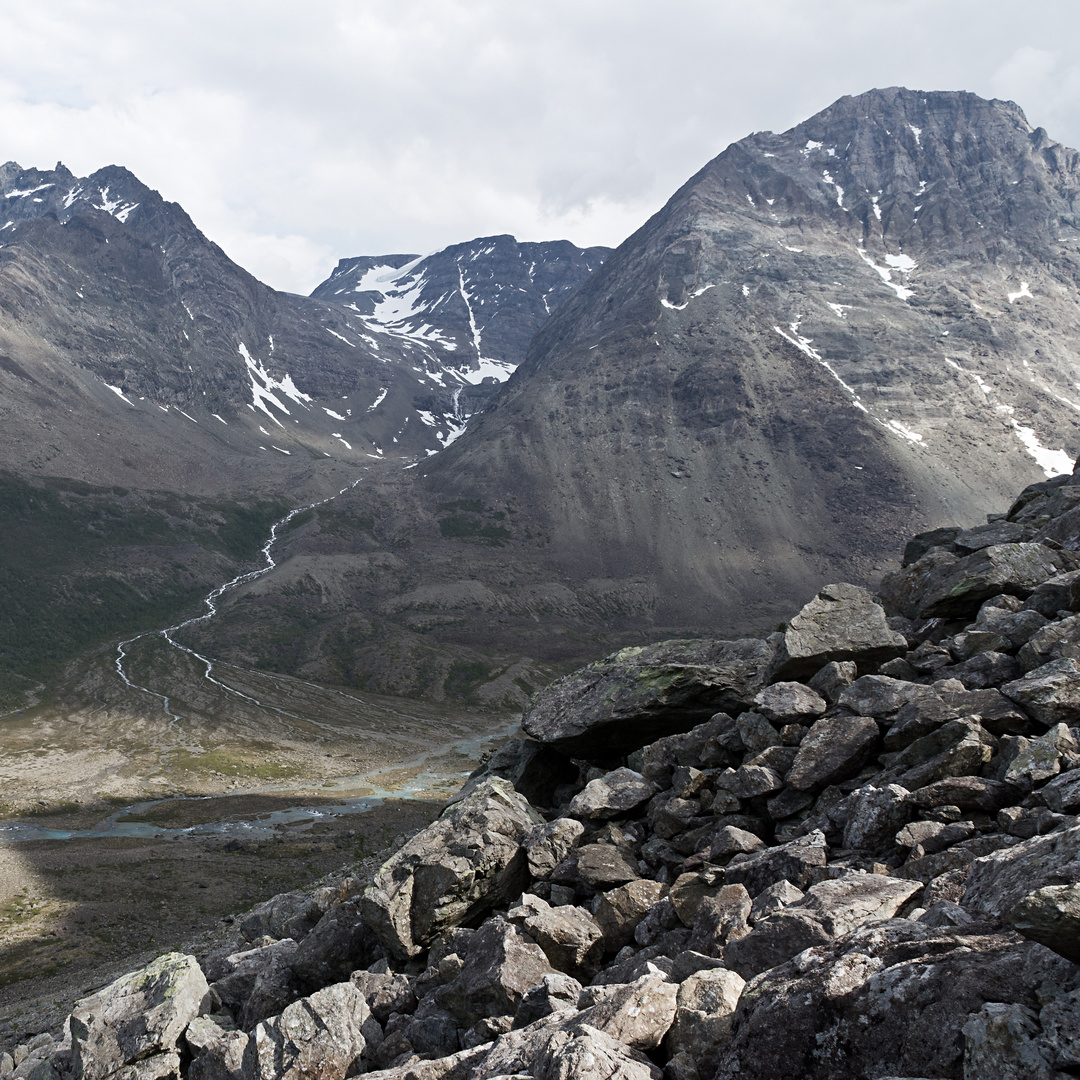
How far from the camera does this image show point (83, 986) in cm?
3406

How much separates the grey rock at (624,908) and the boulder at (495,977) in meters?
1.70

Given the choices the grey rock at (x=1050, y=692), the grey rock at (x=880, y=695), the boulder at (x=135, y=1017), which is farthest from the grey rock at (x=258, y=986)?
the grey rock at (x=1050, y=692)

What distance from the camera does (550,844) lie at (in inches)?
714

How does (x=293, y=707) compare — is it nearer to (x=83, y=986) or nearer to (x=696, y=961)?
(x=83, y=986)

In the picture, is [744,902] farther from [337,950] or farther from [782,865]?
[337,950]

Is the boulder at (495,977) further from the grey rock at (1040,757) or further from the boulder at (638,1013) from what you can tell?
the grey rock at (1040,757)

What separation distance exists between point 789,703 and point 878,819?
17.5 feet

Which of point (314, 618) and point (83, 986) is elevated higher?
point (314, 618)

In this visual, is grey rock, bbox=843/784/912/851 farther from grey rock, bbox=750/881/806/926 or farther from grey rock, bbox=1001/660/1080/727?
grey rock, bbox=1001/660/1080/727

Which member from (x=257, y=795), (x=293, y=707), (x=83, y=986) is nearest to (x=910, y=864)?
(x=83, y=986)

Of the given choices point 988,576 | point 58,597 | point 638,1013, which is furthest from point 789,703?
point 58,597

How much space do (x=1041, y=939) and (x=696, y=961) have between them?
18.8 feet

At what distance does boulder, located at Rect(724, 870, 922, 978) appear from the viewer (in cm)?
1033

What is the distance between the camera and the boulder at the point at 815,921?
407 inches
